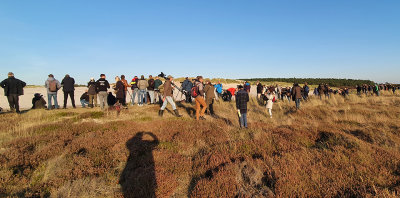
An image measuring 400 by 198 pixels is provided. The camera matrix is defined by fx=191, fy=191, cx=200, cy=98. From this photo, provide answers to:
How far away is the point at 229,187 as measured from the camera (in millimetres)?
3393

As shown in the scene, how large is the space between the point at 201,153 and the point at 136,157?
171 centimetres

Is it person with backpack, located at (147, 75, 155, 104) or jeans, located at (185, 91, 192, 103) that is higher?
person with backpack, located at (147, 75, 155, 104)

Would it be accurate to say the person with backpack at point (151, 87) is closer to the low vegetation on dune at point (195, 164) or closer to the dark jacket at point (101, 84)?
the dark jacket at point (101, 84)

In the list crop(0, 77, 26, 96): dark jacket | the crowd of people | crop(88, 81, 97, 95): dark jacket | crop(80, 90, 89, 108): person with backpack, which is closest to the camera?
the crowd of people

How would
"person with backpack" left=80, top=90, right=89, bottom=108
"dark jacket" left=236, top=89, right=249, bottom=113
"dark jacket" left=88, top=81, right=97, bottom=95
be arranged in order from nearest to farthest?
"dark jacket" left=236, top=89, right=249, bottom=113 < "dark jacket" left=88, top=81, right=97, bottom=95 < "person with backpack" left=80, top=90, right=89, bottom=108

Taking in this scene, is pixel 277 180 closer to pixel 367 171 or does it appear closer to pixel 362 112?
pixel 367 171

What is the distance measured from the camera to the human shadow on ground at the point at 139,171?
3.43m

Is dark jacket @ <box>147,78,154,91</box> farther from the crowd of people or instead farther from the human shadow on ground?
the human shadow on ground

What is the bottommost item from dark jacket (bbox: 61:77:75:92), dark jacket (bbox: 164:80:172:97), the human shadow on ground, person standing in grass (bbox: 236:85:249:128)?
the human shadow on ground

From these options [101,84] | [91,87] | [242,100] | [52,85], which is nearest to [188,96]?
[101,84]

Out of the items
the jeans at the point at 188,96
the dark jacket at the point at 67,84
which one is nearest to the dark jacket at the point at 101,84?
the dark jacket at the point at 67,84

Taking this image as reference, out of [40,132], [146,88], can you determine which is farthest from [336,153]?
[146,88]

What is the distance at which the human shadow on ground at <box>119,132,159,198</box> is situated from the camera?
343 cm

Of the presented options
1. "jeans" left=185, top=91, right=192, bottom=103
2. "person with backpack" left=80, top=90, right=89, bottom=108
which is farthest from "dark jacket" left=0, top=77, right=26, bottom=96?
"jeans" left=185, top=91, right=192, bottom=103
